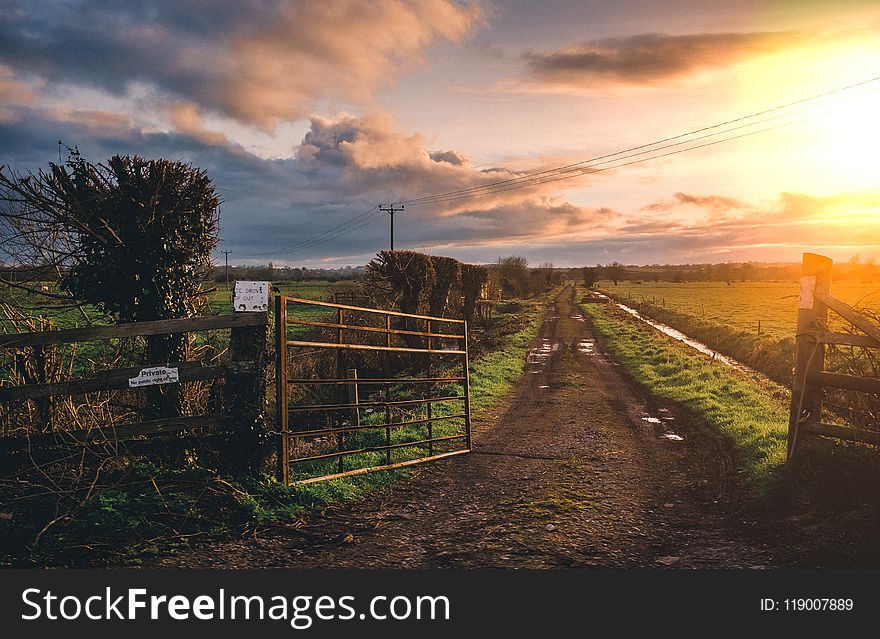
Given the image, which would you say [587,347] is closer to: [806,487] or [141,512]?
[806,487]

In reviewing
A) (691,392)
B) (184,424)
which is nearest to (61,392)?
(184,424)

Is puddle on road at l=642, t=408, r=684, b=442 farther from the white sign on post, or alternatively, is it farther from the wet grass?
→ the white sign on post

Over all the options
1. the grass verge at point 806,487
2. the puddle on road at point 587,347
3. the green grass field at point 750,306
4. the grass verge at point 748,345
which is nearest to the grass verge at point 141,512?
the grass verge at point 806,487

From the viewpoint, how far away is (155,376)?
5.86 m

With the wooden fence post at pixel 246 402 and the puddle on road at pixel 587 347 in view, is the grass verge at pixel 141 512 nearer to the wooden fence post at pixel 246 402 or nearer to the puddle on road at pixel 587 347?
the wooden fence post at pixel 246 402

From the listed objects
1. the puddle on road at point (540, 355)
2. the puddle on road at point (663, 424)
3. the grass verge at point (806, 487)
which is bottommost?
the puddle on road at point (663, 424)

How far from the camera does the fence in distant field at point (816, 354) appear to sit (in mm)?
6734

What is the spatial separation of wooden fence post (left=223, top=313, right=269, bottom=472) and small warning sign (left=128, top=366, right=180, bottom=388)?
617 millimetres

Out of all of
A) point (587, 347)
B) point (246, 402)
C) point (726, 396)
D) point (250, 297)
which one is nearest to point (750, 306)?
point (587, 347)

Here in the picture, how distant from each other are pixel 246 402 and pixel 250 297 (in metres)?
1.24

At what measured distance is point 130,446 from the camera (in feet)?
19.9

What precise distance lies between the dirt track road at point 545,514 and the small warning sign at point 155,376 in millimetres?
1855

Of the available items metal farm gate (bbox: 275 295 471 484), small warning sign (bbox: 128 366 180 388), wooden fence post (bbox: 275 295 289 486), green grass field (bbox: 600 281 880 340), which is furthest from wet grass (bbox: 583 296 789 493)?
small warning sign (bbox: 128 366 180 388)

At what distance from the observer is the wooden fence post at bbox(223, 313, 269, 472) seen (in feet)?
20.5
